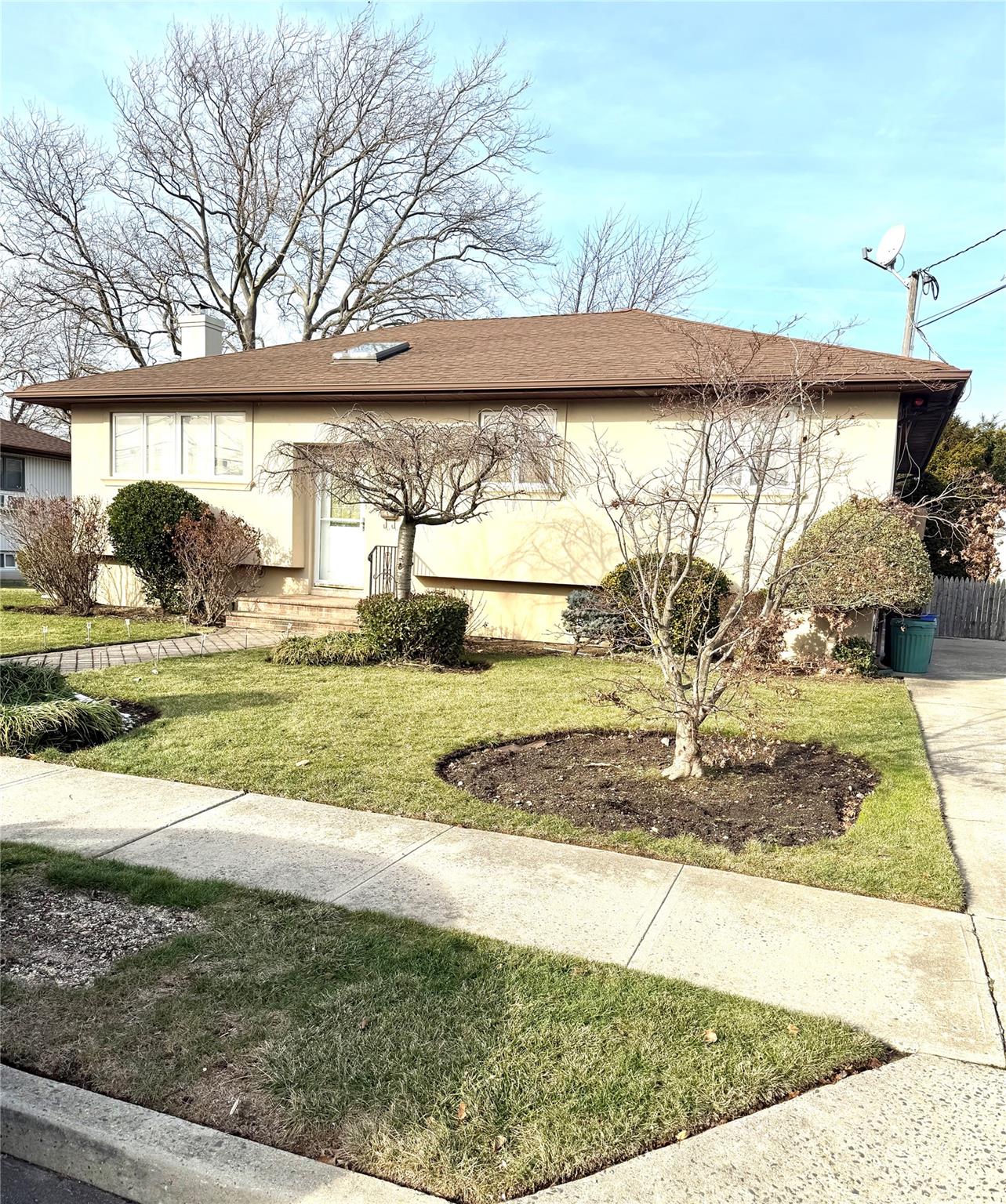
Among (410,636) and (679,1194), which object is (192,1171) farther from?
(410,636)

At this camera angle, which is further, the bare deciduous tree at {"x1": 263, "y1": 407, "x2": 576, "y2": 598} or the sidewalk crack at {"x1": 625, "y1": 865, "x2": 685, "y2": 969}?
the bare deciduous tree at {"x1": 263, "y1": 407, "x2": 576, "y2": 598}

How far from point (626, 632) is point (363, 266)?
22.6 m

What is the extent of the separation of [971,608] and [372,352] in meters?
14.4

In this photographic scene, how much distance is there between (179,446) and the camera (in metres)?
15.5

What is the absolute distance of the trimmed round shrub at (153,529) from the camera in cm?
1433

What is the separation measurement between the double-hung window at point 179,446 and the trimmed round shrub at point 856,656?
33.7 ft

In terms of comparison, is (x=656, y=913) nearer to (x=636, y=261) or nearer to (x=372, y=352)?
(x=372, y=352)

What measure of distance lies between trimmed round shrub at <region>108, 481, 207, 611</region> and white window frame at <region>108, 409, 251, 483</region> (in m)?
0.75

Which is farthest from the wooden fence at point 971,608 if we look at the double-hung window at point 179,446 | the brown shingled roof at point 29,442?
the brown shingled roof at point 29,442

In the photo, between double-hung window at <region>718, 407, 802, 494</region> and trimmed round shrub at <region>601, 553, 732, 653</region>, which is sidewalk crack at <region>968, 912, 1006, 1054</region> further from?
trimmed round shrub at <region>601, 553, 732, 653</region>

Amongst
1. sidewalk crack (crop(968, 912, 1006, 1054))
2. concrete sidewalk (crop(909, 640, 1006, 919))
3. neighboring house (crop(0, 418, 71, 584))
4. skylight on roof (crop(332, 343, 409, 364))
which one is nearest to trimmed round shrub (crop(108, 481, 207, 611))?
skylight on roof (crop(332, 343, 409, 364))

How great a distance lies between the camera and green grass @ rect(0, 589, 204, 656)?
442 inches

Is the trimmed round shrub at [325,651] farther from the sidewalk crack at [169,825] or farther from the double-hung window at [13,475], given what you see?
the double-hung window at [13,475]

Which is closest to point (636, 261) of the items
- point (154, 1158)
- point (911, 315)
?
point (911, 315)
